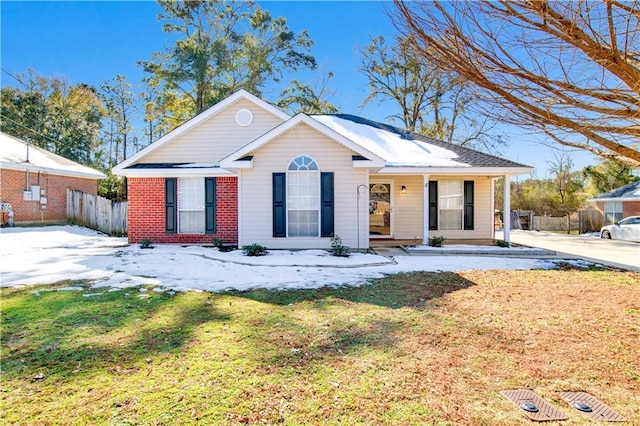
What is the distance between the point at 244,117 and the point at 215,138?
50.6 inches

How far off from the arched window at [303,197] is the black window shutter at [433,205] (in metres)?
4.84

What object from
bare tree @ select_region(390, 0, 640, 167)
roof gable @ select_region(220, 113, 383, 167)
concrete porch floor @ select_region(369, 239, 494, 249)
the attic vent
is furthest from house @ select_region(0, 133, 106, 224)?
bare tree @ select_region(390, 0, 640, 167)

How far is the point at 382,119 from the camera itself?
2691 centimetres

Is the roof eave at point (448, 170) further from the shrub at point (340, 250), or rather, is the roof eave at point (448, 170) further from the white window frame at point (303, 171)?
the shrub at point (340, 250)

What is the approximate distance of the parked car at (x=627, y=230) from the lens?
55.6 ft

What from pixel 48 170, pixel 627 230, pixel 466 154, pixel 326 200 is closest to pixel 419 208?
pixel 466 154

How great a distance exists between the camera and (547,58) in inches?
121

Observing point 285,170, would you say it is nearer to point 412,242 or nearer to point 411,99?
point 412,242

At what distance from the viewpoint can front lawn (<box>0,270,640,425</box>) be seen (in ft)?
9.00

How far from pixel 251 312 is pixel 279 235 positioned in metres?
5.68

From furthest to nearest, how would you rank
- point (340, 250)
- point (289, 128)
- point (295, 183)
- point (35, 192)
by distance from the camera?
point (35, 192) → point (295, 183) → point (289, 128) → point (340, 250)

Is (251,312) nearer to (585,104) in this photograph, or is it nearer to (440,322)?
(440,322)

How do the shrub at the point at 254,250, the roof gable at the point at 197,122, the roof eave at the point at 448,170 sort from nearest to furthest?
the shrub at the point at 254,250
the roof eave at the point at 448,170
the roof gable at the point at 197,122

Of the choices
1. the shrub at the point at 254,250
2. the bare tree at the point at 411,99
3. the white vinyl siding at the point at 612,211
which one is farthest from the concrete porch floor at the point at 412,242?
the white vinyl siding at the point at 612,211
